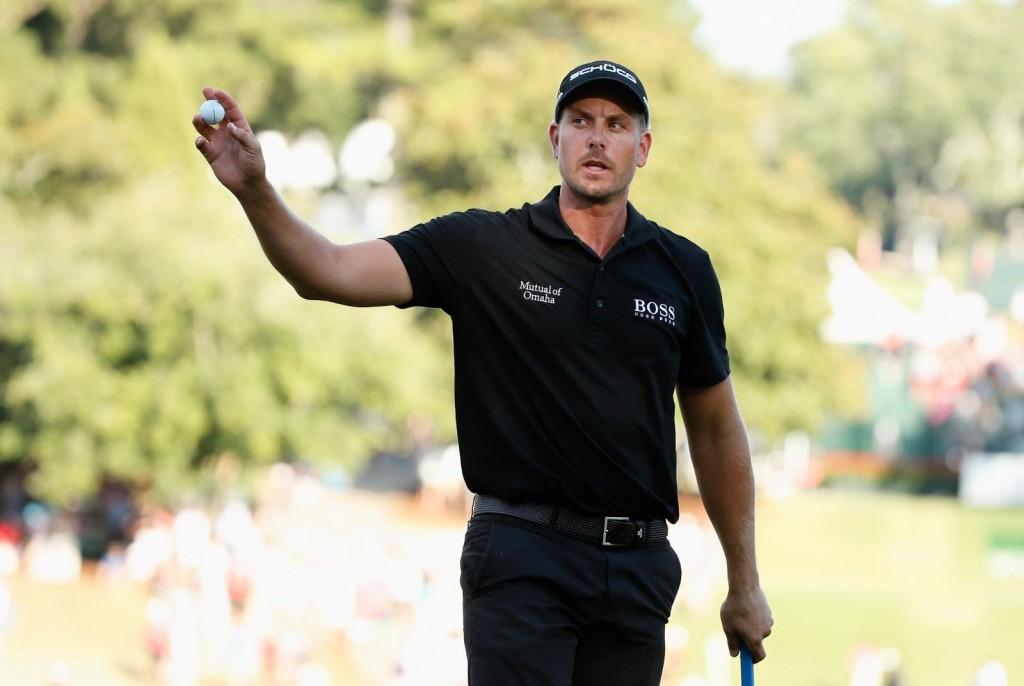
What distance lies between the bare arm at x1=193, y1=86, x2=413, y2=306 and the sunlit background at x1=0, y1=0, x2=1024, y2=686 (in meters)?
10.6

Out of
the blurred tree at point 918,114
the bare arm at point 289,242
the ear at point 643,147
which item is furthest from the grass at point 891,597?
the blurred tree at point 918,114

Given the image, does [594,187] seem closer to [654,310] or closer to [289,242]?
[654,310]

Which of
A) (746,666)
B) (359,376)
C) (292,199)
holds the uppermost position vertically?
(292,199)

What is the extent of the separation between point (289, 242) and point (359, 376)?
20.9 meters

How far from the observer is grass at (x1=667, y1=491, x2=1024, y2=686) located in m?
20.3

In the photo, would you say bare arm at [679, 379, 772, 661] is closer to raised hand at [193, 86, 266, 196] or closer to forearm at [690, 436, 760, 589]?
forearm at [690, 436, 760, 589]

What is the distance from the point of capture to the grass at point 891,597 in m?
20.3

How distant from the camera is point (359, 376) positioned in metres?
24.0

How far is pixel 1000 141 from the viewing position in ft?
254

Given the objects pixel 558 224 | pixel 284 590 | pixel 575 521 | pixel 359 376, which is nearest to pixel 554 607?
pixel 575 521

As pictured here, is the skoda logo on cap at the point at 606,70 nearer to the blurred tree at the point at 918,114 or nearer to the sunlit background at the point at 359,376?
the sunlit background at the point at 359,376

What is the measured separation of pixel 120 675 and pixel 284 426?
5.20 meters

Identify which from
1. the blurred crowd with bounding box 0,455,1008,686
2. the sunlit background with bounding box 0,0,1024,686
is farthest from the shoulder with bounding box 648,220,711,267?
the sunlit background with bounding box 0,0,1024,686

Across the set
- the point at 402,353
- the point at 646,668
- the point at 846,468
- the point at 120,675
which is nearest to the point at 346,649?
the point at 120,675
